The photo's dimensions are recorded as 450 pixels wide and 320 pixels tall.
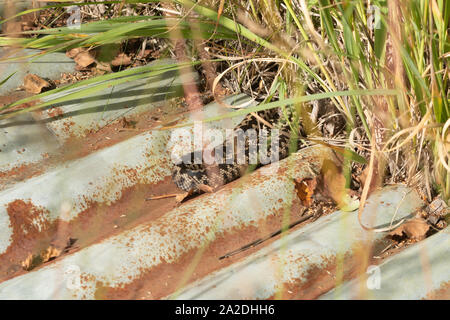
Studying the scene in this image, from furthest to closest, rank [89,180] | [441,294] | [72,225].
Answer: [89,180]
[72,225]
[441,294]

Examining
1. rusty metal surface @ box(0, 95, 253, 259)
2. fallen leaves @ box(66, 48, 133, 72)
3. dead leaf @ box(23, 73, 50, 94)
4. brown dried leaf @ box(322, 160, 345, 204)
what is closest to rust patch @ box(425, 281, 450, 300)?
brown dried leaf @ box(322, 160, 345, 204)

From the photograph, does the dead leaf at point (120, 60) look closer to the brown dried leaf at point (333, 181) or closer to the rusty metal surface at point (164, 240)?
the rusty metal surface at point (164, 240)

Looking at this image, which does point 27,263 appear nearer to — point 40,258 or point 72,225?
point 40,258

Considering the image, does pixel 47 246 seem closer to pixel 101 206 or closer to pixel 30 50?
pixel 101 206

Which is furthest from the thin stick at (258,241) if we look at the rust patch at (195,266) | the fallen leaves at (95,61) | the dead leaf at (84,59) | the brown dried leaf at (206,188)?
the dead leaf at (84,59)

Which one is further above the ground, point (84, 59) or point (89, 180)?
point (84, 59)

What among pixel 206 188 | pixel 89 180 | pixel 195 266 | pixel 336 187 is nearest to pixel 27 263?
pixel 89 180

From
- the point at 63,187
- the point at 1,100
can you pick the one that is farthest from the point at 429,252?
the point at 1,100
